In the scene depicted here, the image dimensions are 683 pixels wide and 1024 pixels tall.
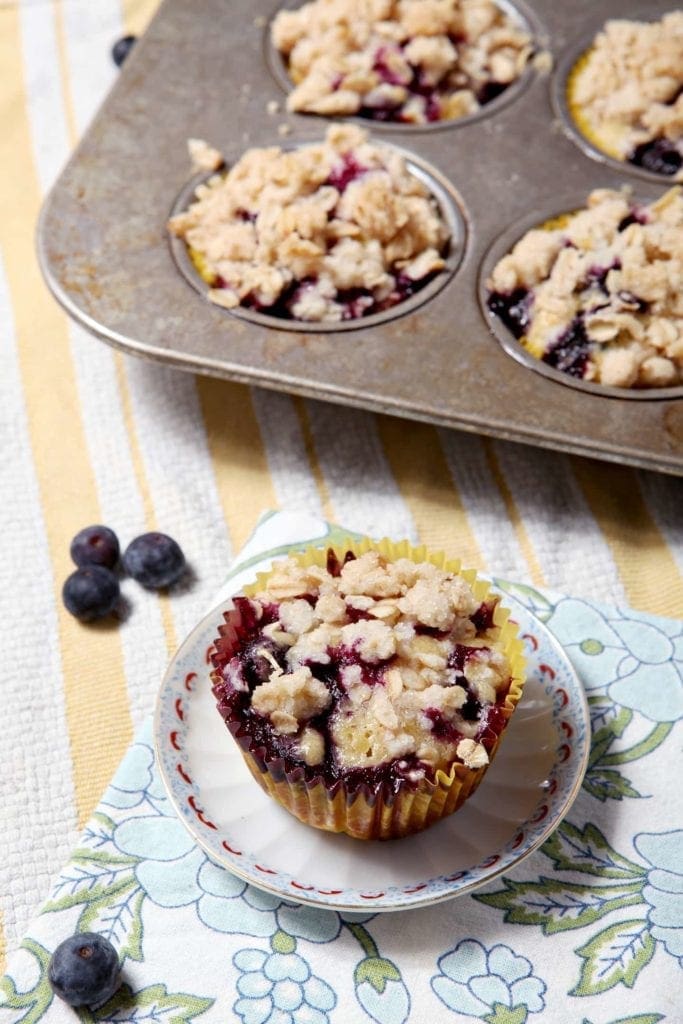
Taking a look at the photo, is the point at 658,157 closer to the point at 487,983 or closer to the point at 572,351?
the point at 572,351

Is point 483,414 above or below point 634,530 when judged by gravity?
above

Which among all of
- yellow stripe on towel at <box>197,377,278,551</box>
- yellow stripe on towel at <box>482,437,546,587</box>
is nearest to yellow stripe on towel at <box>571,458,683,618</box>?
yellow stripe on towel at <box>482,437,546,587</box>

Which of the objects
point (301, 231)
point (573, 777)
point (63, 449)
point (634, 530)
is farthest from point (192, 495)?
point (573, 777)

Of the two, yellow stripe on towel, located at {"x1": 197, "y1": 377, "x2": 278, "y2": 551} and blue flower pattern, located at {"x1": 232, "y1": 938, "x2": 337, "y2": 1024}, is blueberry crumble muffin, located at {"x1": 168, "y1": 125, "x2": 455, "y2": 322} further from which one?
blue flower pattern, located at {"x1": 232, "y1": 938, "x2": 337, "y2": 1024}

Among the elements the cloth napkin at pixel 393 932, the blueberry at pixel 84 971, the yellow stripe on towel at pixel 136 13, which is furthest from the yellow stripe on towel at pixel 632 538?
the yellow stripe on towel at pixel 136 13

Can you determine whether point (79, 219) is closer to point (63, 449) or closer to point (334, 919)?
point (63, 449)

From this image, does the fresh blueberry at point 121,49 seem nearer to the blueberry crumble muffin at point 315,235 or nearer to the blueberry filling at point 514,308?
the blueberry crumble muffin at point 315,235
